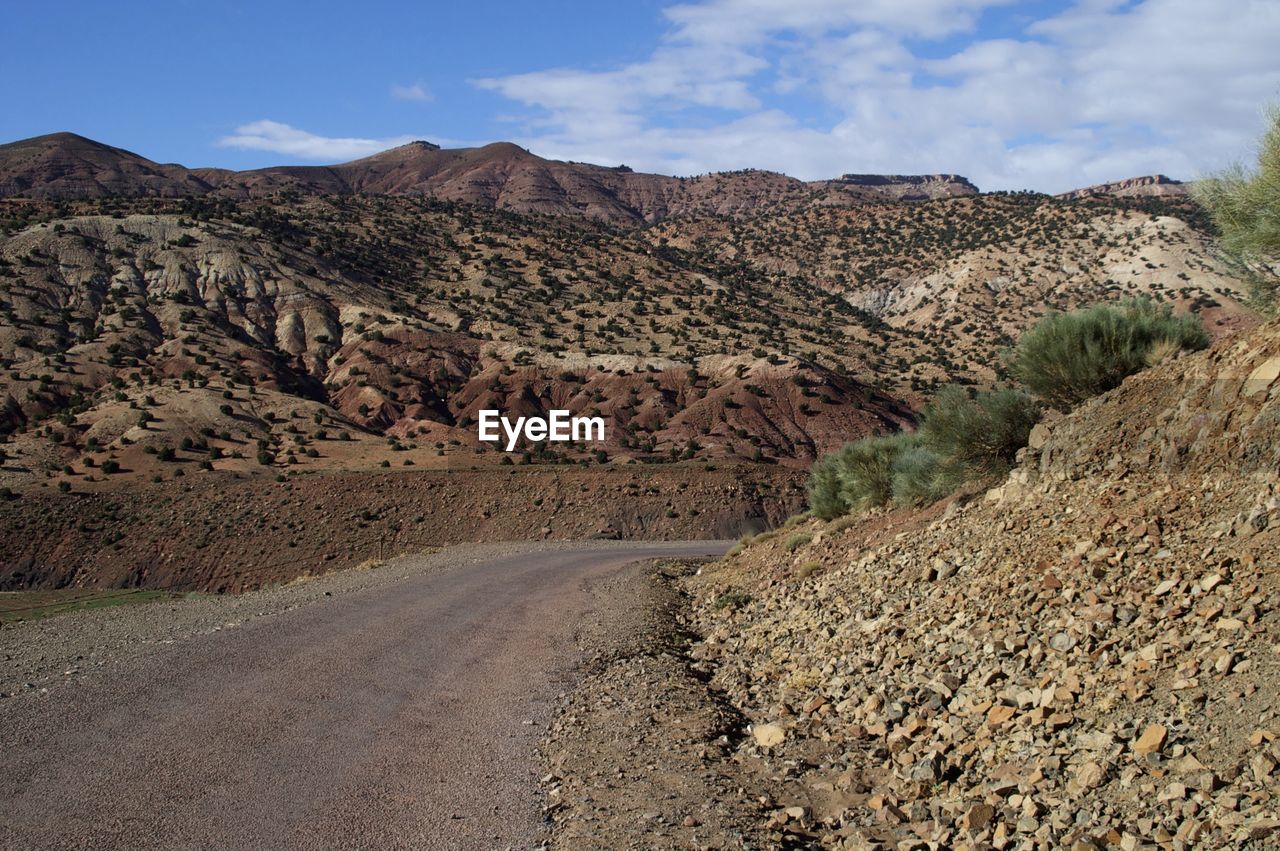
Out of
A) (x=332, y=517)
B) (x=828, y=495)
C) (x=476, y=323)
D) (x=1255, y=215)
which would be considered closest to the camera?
(x=1255, y=215)

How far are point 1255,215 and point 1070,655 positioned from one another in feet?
27.4

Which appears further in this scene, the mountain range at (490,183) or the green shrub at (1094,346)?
the mountain range at (490,183)

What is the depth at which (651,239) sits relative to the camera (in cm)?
11575

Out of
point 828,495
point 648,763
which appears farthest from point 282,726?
point 828,495

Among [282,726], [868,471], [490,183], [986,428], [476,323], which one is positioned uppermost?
[490,183]

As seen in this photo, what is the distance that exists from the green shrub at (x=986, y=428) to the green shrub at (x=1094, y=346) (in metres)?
0.41

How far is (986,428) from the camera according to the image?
14.7 m

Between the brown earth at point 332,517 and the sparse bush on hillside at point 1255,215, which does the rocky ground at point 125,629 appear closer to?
the brown earth at point 332,517

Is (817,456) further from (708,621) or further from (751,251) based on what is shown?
(751,251)

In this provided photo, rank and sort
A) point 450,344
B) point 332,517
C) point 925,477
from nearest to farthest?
point 925,477 → point 332,517 → point 450,344

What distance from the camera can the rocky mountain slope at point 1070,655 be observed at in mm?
5902

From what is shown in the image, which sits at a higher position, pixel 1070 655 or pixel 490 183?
pixel 490 183

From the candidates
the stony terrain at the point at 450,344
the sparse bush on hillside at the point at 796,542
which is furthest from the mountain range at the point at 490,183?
the sparse bush on hillside at the point at 796,542

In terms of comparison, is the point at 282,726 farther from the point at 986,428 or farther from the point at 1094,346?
the point at 1094,346
